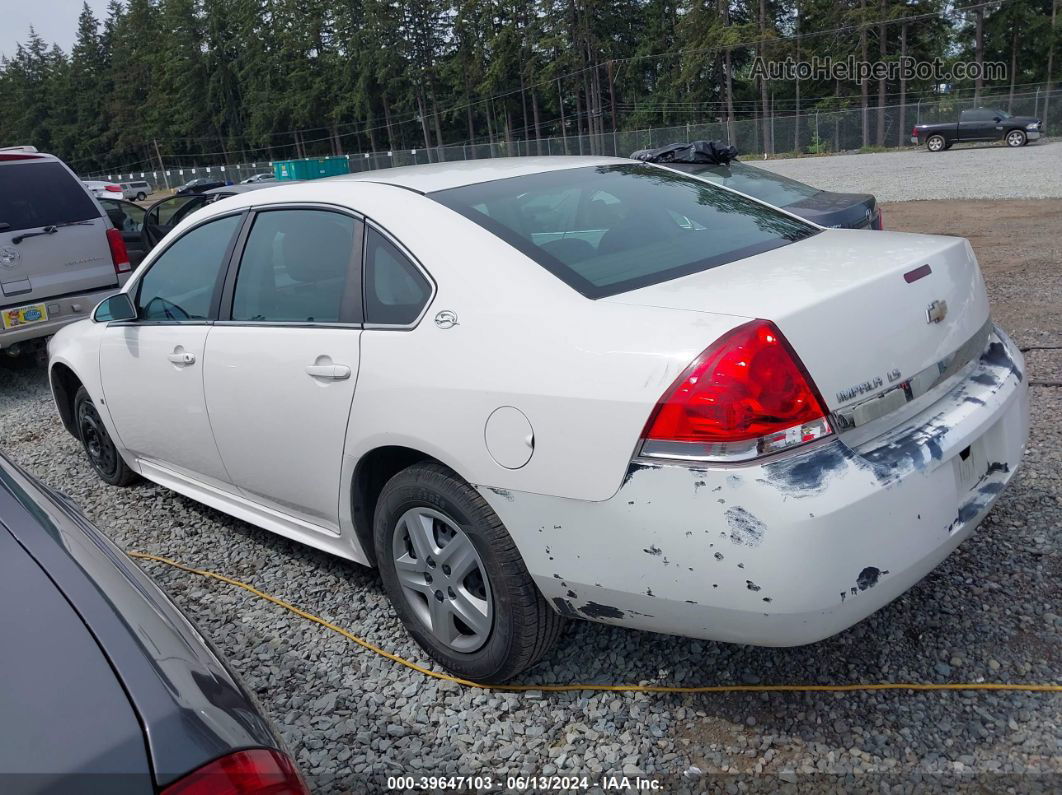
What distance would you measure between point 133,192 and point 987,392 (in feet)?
208

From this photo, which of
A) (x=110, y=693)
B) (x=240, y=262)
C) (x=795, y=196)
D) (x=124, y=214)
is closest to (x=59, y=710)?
(x=110, y=693)

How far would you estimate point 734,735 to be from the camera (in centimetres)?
252

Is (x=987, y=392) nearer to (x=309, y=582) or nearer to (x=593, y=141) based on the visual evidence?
(x=309, y=582)

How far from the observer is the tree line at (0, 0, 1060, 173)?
53125 millimetres

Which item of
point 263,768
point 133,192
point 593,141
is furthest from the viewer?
point 133,192

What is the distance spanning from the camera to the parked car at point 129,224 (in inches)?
417

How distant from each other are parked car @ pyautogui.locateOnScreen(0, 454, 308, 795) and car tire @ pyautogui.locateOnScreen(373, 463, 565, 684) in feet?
3.24

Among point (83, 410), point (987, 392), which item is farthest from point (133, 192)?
point (987, 392)

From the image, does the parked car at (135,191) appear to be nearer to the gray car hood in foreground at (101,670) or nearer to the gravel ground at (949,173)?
the gravel ground at (949,173)

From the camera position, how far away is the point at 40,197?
7.49 m

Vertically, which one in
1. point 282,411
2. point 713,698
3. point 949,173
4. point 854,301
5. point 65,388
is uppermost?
point 854,301

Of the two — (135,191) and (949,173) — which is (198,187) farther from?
(135,191)

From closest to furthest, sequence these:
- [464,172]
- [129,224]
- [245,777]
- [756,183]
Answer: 1. [245,777]
2. [464,172]
3. [756,183]
4. [129,224]

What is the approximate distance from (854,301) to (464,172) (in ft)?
5.50
